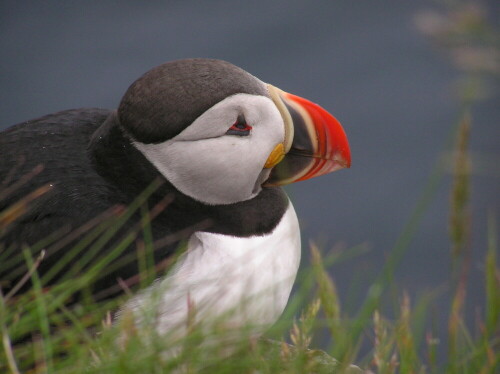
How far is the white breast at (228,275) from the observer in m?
2.87

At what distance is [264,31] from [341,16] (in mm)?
884

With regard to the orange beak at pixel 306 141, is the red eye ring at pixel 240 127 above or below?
above

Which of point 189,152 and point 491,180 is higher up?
point 189,152

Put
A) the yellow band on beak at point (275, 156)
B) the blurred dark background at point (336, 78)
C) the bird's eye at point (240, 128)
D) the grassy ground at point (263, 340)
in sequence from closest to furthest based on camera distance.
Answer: the grassy ground at point (263, 340), the bird's eye at point (240, 128), the yellow band on beak at point (275, 156), the blurred dark background at point (336, 78)

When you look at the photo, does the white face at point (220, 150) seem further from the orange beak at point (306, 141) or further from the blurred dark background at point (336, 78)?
the blurred dark background at point (336, 78)

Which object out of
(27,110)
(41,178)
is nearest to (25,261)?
(41,178)

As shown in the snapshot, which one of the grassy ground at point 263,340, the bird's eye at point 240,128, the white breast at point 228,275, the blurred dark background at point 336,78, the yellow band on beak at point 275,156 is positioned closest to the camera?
the grassy ground at point 263,340

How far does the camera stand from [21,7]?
9625 mm

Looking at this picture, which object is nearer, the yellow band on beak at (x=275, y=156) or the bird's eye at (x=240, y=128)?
the bird's eye at (x=240, y=128)

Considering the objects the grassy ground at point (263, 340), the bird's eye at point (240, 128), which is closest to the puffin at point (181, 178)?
the bird's eye at point (240, 128)

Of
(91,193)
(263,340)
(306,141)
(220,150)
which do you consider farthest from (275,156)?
(263,340)

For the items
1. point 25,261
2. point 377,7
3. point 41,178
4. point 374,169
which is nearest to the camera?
point 25,261

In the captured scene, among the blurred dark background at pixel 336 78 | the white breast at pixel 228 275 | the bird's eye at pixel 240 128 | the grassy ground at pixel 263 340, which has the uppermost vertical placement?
the bird's eye at pixel 240 128

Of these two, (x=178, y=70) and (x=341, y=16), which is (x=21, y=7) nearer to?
Result: (x=341, y=16)
